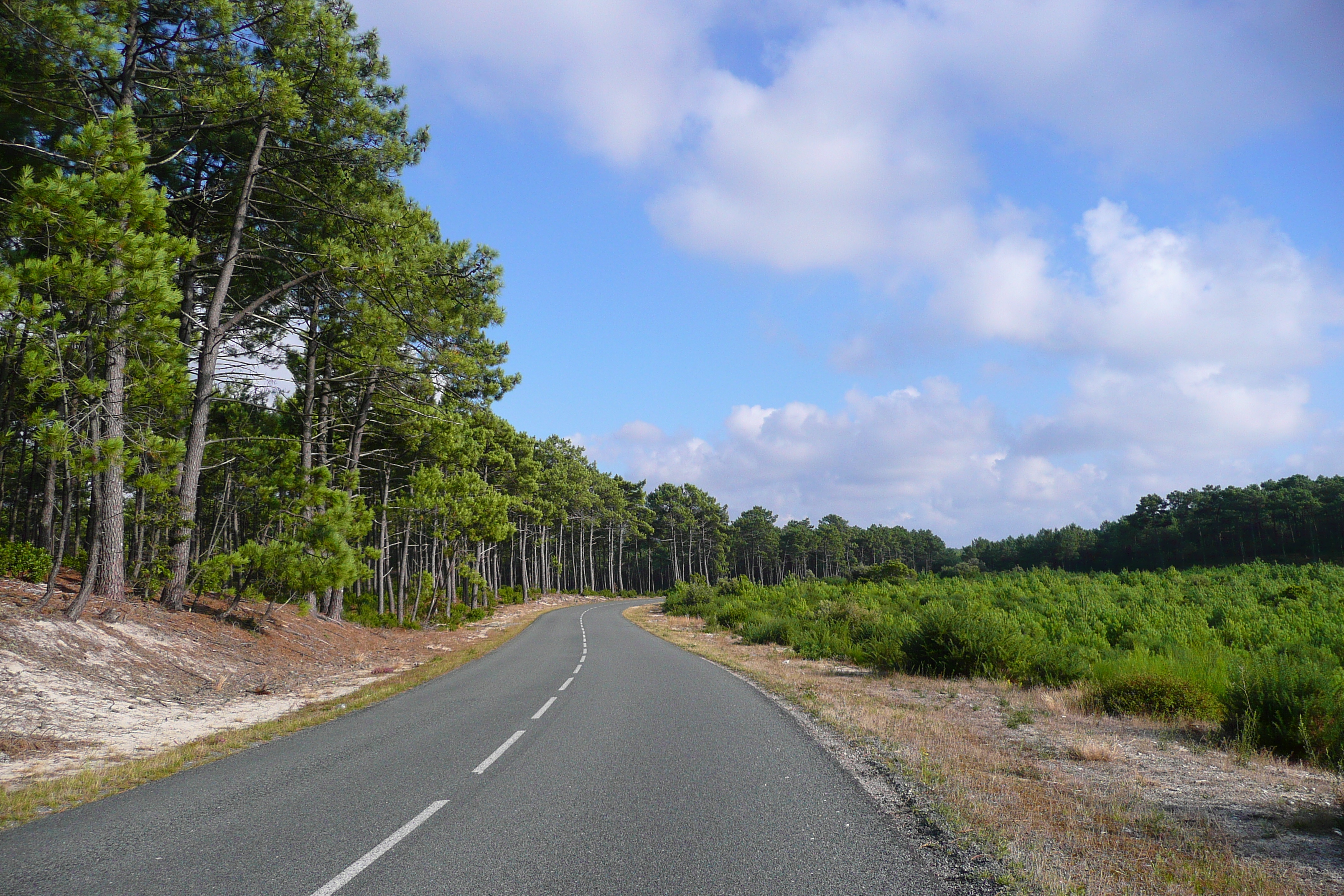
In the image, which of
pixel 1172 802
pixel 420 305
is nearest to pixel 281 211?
pixel 420 305

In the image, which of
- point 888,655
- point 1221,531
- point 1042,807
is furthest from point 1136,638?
point 1221,531

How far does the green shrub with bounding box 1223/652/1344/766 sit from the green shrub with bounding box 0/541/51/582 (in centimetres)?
2241

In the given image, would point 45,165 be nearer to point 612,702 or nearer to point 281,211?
point 281,211

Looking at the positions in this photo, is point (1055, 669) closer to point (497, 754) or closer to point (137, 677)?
point (497, 754)

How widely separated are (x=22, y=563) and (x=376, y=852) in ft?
52.4

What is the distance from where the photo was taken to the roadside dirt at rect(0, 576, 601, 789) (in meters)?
8.61

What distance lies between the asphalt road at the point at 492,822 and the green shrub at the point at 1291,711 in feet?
18.8

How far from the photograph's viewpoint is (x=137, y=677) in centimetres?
1195

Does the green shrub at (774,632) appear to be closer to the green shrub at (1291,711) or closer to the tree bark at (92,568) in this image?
the green shrub at (1291,711)

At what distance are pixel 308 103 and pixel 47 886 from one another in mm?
17182

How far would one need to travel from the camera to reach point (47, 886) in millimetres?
4328

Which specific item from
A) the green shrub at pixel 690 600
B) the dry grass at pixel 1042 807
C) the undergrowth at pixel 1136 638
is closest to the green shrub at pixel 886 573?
the green shrub at pixel 690 600

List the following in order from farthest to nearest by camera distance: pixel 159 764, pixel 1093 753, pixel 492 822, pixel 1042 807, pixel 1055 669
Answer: pixel 1055 669 < pixel 1093 753 < pixel 159 764 < pixel 1042 807 < pixel 492 822

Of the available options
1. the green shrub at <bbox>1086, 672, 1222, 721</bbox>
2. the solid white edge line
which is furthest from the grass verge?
the green shrub at <bbox>1086, 672, 1222, 721</bbox>
